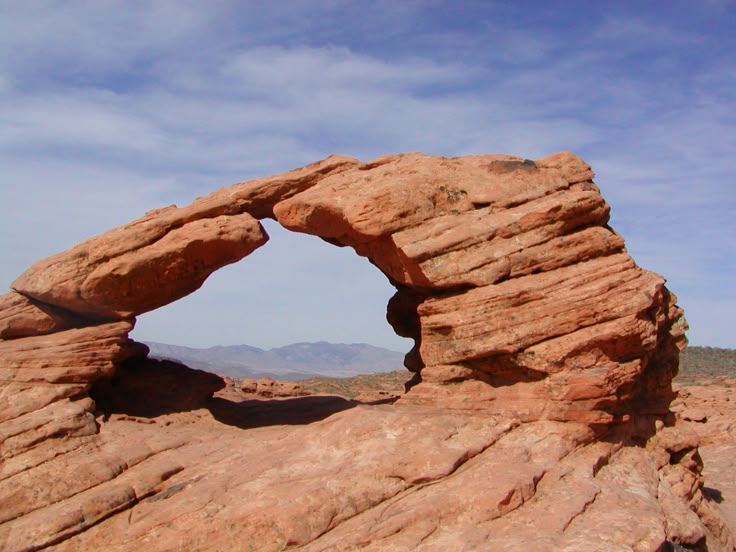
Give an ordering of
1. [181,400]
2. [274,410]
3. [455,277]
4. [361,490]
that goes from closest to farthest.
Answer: [361,490] → [455,277] → [181,400] → [274,410]

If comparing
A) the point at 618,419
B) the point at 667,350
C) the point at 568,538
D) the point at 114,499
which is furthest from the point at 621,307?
the point at 114,499

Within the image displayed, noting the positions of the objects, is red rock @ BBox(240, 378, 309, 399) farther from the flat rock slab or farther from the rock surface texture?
the flat rock slab

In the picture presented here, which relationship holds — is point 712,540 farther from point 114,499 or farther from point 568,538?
point 114,499

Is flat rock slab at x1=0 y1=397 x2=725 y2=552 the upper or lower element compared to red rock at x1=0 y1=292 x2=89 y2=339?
lower

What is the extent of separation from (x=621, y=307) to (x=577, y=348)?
129cm

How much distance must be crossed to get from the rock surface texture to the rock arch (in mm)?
52

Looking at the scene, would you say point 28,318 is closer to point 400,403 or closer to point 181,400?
point 181,400

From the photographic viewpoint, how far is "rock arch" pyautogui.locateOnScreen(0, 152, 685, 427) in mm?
15117

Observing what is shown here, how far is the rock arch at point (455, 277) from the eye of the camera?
15.1m

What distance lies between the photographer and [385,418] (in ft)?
48.8

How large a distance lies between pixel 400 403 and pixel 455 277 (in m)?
3.06

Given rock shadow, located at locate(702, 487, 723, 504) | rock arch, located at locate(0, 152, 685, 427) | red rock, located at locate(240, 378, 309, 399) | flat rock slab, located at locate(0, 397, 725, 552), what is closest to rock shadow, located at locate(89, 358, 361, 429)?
rock arch, located at locate(0, 152, 685, 427)

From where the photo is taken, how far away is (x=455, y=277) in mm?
16109

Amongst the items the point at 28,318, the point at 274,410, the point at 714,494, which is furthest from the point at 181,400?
the point at 714,494
